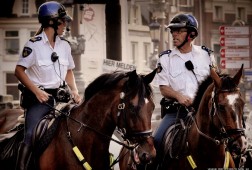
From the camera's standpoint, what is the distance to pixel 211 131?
7.13 metres

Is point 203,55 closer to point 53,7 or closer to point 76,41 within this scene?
point 53,7

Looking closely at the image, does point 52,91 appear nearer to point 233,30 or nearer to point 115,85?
point 115,85

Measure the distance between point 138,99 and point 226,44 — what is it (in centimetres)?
1148

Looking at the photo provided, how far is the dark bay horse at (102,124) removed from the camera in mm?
→ 6398

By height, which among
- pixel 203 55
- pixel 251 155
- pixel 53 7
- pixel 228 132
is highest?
pixel 53 7

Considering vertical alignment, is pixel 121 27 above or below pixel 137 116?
above

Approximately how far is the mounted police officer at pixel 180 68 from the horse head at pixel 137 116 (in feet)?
4.12

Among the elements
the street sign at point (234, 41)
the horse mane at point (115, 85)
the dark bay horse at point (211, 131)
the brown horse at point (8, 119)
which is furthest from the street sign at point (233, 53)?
the horse mane at point (115, 85)

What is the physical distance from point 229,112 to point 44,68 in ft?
6.04

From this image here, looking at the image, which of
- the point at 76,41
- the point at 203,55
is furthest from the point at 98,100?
the point at 76,41

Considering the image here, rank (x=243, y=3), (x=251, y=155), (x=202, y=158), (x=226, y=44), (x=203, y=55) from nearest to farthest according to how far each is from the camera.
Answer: (x=202, y=158), (x=203, y=55), (x=251, y=155), (x=226, y=44), (x=243, y=3)

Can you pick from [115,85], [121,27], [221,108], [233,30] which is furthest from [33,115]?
[121,27]

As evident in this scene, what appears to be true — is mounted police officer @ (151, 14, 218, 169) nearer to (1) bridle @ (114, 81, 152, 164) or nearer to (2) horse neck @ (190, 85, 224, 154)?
(2) horse neck @ (190, 85, 224, 154)

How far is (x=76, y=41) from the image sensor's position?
767 inches
